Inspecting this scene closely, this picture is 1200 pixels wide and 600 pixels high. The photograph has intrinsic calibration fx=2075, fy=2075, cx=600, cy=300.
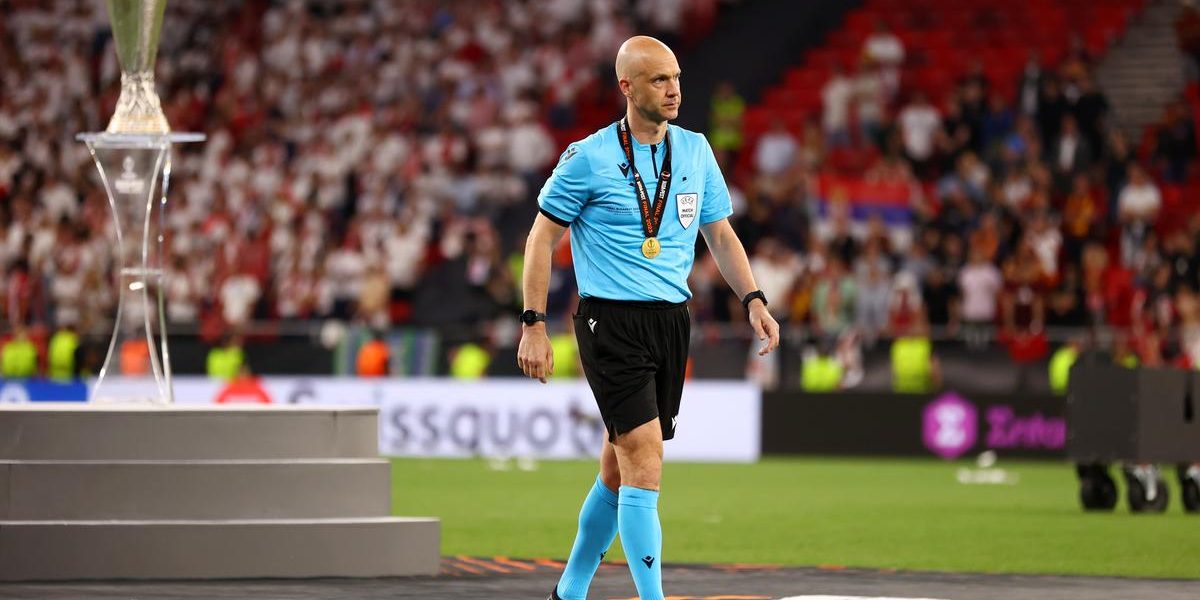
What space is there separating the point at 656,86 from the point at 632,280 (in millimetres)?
768

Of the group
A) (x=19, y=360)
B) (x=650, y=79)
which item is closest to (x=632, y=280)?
(x=650, y=79)

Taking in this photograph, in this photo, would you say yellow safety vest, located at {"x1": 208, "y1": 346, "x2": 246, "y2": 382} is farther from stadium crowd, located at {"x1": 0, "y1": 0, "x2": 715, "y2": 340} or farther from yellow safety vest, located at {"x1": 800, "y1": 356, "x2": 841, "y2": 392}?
yellow safety vest, located at {"x1": 800, "y1": 356, "x2": 841, "y2": 392}

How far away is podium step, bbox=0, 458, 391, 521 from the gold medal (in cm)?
326

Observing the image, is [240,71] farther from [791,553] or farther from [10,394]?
[791,553]

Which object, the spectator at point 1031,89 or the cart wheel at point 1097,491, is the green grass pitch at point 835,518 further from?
the spectator at point 1031,89

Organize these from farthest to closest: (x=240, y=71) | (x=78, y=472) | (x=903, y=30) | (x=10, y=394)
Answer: (x=240, y=71), (x=903, y=30), (x=10, y=394), (x=78, y=472)

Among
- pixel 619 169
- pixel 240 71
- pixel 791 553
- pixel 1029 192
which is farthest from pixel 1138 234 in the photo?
pixel 619 169

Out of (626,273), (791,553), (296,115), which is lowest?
(791,553)

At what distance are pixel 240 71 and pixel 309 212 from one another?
4.27 metres

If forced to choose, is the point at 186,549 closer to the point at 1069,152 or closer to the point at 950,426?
the point at 950,426

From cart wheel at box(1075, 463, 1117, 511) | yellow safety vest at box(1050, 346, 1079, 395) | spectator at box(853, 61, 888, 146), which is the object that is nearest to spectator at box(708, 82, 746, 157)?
spectator at box(853, 61, 888, 146)

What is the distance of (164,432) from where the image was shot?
10.6 m

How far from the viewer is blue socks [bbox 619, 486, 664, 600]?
801 cm

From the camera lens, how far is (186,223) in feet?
100
